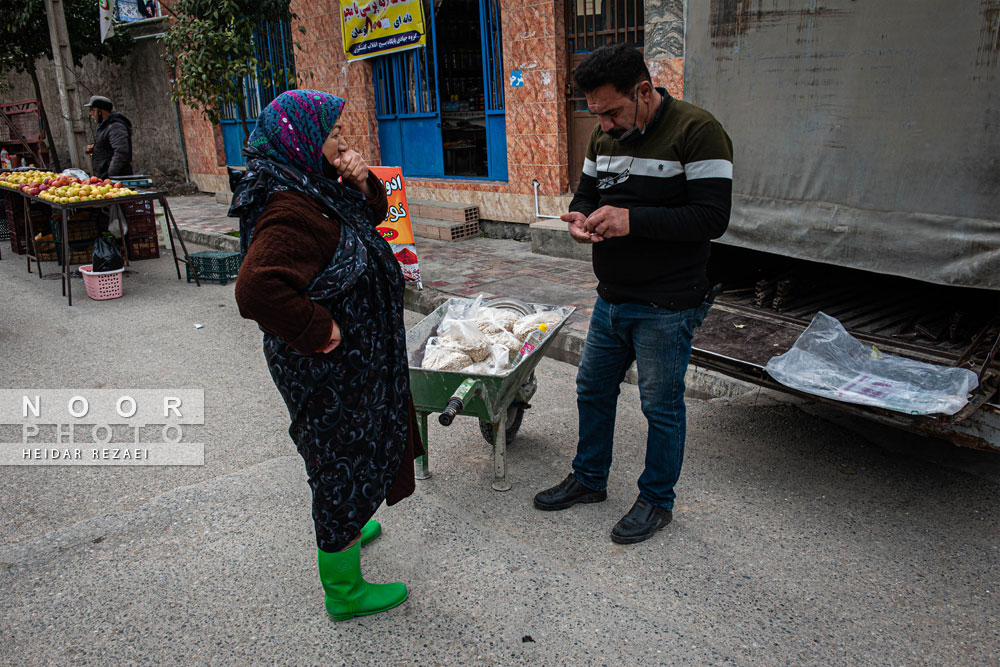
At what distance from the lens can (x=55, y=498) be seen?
371 centimetres

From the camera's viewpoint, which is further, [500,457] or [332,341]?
[500,457]

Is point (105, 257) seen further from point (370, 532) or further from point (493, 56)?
point (370, 532)

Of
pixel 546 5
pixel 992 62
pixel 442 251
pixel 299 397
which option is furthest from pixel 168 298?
pixel 992 62

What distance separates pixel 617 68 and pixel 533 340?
1450 millimetres

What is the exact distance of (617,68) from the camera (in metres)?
2.72

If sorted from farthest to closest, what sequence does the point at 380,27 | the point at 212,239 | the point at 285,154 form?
the point at 212,239 → the point at 380,27 → the point at 285,154

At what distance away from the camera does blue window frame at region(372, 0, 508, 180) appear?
9672 mm

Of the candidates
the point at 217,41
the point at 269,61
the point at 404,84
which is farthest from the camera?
the point at 269,61

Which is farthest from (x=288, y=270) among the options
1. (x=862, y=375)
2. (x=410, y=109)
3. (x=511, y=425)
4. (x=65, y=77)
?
(x=65, y=77)

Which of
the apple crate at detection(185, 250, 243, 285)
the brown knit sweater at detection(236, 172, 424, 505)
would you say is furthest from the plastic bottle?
the apple crate at detection(185, 250, 243, 285)

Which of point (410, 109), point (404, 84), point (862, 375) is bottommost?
point (862, 375)

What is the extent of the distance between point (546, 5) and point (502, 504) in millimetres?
6774

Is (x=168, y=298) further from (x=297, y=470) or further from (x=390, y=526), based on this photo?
(x=390, y=526)

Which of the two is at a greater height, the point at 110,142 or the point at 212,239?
the point at 110,142
